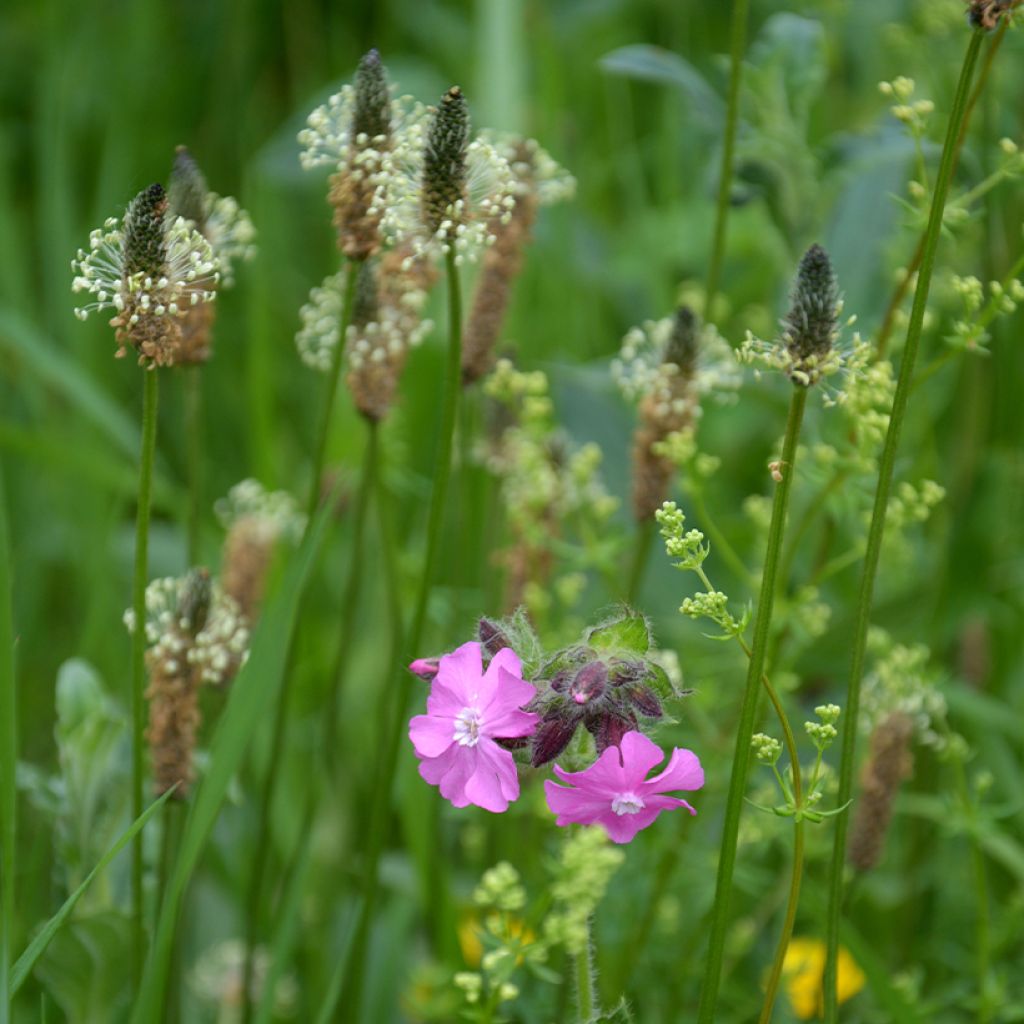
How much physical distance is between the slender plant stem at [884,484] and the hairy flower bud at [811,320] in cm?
5

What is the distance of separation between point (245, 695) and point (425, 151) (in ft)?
1.26

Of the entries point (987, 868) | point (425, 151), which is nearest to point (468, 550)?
point (987, 868)

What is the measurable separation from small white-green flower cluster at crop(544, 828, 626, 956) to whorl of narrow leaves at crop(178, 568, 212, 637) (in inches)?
12.8

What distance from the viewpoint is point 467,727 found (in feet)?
2.88

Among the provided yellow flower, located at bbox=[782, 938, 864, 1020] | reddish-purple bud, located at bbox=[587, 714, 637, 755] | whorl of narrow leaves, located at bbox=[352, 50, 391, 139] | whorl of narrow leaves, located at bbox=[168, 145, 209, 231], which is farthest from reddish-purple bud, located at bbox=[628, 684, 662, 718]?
yellow flower, located at bbox=[782, 938, 864, 1020]

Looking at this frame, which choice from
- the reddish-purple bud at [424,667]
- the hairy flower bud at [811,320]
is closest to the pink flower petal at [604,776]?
the reddish-purple bud at [424,667]

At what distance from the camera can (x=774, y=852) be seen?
1748 millimetres

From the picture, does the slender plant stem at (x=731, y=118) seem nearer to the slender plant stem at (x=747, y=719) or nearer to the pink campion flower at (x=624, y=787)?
the slender plant stem at (x=747, y=719)

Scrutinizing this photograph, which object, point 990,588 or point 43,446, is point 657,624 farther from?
point 43,446

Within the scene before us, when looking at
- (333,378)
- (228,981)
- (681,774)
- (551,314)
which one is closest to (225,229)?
(333,378)

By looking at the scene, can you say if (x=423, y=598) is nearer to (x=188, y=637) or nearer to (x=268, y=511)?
(x=188, y=637)

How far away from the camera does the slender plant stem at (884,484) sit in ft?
2.88

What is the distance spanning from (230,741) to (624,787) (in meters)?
0.29

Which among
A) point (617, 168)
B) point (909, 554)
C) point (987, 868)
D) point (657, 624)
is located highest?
point (617, 168)
